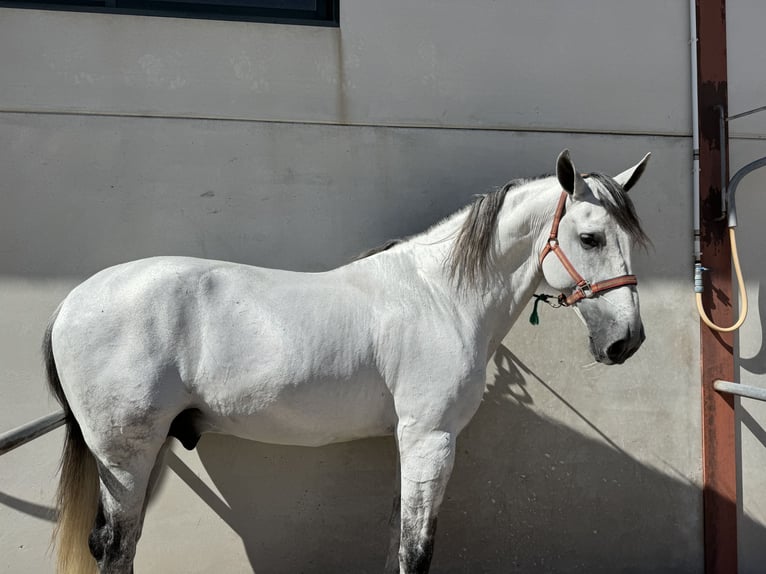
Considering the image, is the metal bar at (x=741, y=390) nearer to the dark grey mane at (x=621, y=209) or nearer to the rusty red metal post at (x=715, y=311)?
the rusty red metal post at (x=715, y=311)

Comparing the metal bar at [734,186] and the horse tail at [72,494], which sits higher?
the metal bar at [734,186]

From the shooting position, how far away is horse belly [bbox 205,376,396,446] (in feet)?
7.07

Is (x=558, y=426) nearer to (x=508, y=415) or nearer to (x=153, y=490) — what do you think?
(x=508, y=415)

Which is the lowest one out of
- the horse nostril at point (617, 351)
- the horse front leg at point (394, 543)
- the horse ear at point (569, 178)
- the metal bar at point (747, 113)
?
the horse front leg at point (394, 543)

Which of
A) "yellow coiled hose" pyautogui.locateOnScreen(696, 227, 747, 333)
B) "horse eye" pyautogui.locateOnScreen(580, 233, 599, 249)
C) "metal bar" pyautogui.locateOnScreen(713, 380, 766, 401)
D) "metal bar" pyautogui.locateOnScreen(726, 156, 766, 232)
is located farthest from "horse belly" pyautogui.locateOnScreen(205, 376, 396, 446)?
"metal bar" pyautogui.locateOnScreen(726, 156, 766, 232)

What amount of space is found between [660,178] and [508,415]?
4.48 feet

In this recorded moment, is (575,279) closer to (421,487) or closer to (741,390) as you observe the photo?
(421,487)

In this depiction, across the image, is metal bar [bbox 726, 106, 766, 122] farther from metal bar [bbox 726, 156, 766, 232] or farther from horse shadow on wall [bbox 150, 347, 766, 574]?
horse shadow on wall [bbox 150, 347, 766, 574]

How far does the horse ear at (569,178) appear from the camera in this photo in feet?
7.18

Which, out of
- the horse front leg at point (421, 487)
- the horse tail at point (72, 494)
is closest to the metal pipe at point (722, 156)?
the horse front leg at point (421, 487)

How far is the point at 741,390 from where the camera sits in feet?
9.17


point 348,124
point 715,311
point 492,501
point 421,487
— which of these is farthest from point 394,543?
point 715,311

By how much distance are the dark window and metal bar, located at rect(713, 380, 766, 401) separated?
2389 mm

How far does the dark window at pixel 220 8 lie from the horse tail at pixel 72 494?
1384 millimetres
